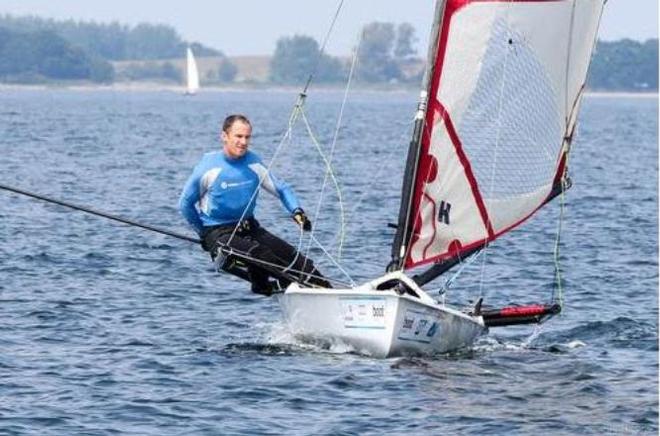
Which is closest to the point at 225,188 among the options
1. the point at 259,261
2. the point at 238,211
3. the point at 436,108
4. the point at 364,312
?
the point at 238,211

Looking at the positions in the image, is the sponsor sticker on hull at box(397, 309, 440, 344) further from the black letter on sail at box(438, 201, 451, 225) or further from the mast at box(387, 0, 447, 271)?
the black letter on sail at box(438, 201, 451, 225)

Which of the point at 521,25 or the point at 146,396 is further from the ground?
the point at 521,25

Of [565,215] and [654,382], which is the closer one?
[654,382]

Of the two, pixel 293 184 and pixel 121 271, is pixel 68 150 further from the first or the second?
pixel 121 271

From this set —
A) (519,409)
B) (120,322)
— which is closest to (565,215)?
(120,322)

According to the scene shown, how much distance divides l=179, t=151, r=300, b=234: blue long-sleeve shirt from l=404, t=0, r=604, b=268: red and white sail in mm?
1482

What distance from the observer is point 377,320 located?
57.3ft

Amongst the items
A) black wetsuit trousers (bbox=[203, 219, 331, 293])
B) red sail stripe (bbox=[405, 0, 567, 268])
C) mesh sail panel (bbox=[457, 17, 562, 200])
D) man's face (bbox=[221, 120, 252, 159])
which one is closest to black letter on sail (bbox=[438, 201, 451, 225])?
red sail stripe (bbox=[405, 0, 567, 268])


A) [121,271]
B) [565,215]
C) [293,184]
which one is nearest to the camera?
[121,271]

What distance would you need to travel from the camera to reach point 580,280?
25.8 metres

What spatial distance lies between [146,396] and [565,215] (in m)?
23.1

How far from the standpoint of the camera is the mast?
697 inches

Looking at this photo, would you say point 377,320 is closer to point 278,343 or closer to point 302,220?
point 302,220

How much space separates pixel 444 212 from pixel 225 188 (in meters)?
2.26
